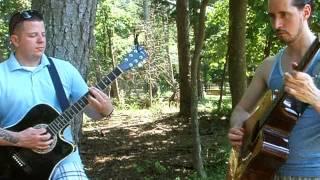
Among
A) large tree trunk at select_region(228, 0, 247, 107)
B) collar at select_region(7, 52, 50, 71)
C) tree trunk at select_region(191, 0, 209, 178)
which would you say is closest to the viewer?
collar at select_region(7, 52, 50, 71)

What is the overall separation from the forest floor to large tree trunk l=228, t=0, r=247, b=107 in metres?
1.23

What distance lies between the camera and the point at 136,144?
11.9 metres

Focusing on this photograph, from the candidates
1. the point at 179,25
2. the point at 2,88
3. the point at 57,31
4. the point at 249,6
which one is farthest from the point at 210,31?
the point at 2,88

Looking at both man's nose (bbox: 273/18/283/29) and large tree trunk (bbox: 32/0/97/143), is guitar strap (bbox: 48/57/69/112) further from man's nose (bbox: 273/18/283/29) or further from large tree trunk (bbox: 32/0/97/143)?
man's nose (bbox: 273/18/283/29)

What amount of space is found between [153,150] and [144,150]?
0.23m

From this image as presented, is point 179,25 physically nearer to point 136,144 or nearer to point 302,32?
point 136,144

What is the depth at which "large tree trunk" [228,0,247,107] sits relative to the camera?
36.1 feet

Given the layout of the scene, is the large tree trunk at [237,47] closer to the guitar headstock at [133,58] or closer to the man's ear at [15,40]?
the guitar headstock at [133,58]

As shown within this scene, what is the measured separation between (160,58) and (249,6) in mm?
15711

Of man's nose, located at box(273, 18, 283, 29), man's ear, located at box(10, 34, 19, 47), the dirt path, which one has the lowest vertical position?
the dirt path

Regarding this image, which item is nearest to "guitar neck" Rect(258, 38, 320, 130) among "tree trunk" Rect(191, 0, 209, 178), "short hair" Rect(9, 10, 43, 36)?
"short hair" Rect(9, 10, 43, 36)

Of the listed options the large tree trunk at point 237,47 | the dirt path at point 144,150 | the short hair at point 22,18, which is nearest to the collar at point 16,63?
the short hair at point 22,18

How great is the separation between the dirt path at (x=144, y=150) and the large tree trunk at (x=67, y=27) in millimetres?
4351

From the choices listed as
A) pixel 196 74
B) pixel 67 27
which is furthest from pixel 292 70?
pixel 196 74
